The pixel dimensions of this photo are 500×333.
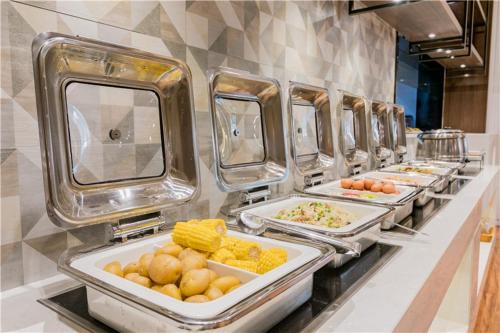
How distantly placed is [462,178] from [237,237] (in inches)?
86.6

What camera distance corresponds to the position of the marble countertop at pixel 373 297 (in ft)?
2.15

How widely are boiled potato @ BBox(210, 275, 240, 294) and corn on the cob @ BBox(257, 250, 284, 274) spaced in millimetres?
65

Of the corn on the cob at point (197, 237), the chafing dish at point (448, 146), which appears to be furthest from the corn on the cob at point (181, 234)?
the chafing dish at point (448, 146)

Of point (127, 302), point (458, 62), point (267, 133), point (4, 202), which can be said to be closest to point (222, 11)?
point (267, 133)

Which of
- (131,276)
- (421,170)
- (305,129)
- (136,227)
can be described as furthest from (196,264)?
(421,170)

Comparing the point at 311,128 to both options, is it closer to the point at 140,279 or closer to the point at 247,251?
the point at 247,251

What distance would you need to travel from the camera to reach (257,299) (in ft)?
1.74

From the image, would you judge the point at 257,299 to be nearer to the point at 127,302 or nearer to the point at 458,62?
the point at 127,302

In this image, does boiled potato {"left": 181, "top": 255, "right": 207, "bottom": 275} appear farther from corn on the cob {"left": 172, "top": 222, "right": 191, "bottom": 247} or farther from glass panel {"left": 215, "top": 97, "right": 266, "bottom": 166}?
glass panel {"left": 215, "top": 97, "right": 266, "bottom": 166}

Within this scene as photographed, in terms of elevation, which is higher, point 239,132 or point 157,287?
point 239,132

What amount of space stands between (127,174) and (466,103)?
17.8ft

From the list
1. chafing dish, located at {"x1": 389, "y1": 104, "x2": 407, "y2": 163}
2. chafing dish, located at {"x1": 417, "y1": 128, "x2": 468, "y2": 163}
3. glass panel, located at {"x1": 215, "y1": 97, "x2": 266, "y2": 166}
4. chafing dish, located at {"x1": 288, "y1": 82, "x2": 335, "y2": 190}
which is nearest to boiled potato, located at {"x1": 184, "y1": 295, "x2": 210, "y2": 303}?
glass panel, located at {"x1": 215, "y1": 97, "x2": 266, "y2": 166}

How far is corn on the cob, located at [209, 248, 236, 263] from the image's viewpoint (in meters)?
0.72

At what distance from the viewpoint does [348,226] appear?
3.14 ft
